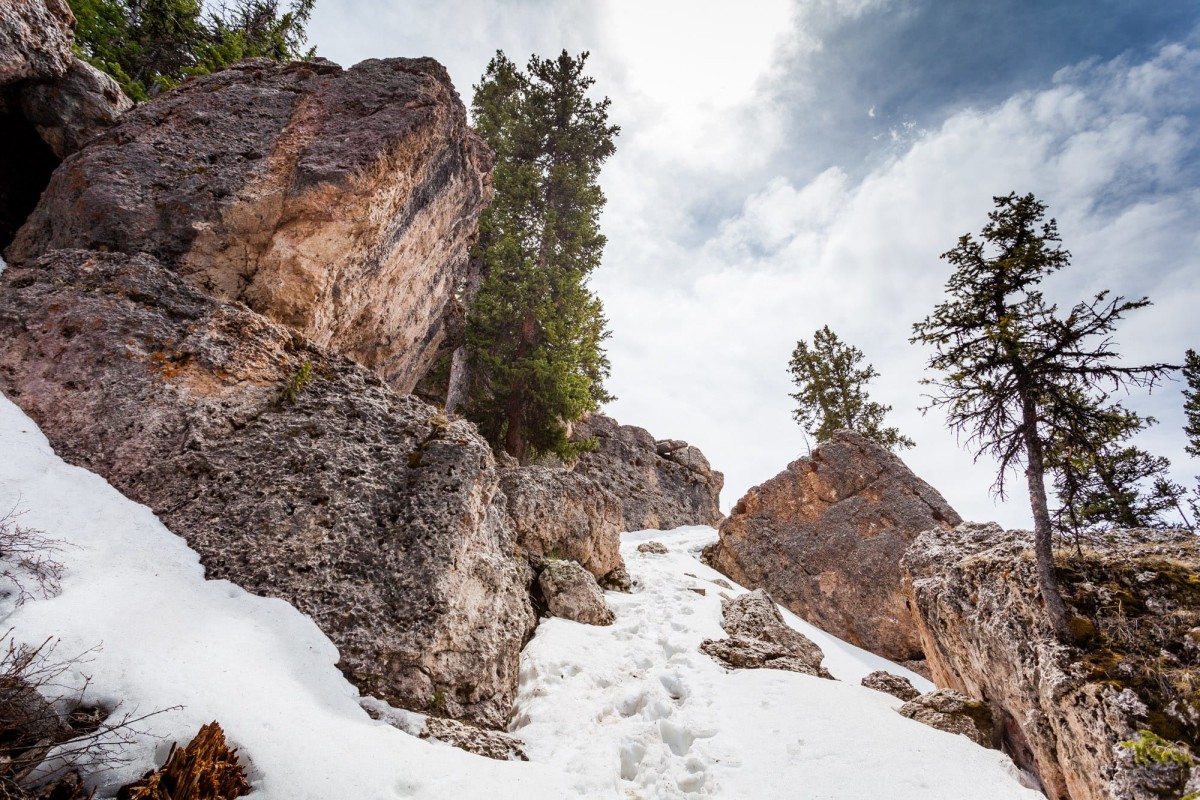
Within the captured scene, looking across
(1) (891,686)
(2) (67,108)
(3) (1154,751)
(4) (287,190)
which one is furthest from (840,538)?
(2) (67,108)

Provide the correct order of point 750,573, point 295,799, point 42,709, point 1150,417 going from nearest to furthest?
1. point 42,709
2. point 295,799
3. point 1150,417
4. point 750,573

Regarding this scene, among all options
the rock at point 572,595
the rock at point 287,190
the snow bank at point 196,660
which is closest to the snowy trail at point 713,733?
the rock at point 572,595

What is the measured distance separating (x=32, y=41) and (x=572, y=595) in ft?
47.4

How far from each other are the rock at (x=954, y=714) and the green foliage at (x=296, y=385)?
9509 mm

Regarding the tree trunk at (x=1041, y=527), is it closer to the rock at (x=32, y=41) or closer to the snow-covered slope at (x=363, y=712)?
the snow-covered slope at (x=363, y=712)

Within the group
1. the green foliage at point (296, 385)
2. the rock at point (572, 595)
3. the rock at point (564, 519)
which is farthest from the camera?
the rock at point (564, 519)

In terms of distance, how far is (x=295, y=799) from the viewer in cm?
318

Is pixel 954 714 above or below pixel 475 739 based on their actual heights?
above

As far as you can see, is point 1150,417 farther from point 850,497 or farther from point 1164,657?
point 850,497

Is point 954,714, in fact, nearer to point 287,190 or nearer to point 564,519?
point 564,519

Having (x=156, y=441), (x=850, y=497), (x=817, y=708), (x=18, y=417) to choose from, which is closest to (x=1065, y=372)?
(x=817, y=708)

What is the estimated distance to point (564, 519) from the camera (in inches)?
425

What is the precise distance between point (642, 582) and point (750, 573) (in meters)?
5.88

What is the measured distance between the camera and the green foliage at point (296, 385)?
22.1ft
